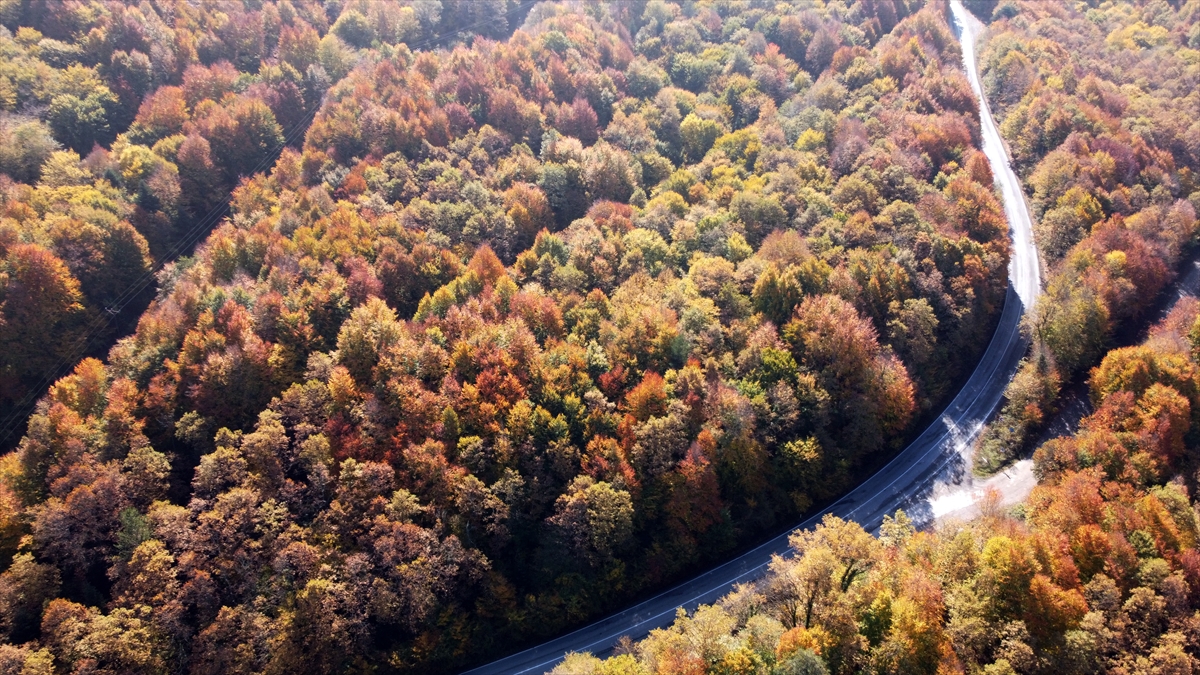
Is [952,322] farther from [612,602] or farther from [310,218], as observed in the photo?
[310,218]

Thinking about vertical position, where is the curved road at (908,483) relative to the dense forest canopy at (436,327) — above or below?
below

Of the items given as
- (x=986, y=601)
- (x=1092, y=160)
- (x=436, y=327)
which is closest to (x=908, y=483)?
(x=986, y=601)

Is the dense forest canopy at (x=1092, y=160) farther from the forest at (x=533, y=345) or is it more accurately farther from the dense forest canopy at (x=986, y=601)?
the dense forest canopy at (x=986, y=601)

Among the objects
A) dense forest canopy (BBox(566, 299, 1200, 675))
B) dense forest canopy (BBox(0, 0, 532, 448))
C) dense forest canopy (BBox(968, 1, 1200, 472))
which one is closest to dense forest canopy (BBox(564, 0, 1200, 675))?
dense forest canopy (BBox(566, 299, 1200, 675))

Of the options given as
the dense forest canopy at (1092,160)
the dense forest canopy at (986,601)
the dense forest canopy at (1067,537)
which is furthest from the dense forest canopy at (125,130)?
the dense forest canopy at (1092,160)

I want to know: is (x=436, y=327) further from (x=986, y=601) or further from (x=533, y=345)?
(x=986, y=601)

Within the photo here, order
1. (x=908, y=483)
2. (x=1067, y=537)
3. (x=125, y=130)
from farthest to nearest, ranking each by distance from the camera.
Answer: (x=125, y=130) → (x=908, y=483) → (x=1067, y=537)
